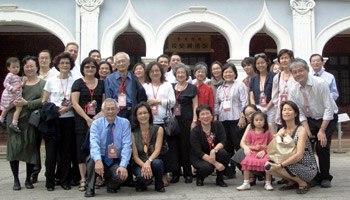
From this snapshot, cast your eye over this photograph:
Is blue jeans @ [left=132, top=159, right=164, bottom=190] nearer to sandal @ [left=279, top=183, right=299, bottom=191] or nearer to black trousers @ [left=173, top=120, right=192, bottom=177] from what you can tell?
black trousers @ [left=173, top=120, right=192, bottom=177]

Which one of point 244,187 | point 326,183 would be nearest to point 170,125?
point 244,187

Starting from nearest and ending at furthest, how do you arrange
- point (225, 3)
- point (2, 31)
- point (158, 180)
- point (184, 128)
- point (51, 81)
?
1. point (158, 180)
2. point (51, 81)
3. point (184, 128)
4. point (225, 3)
5. point (2, 31)

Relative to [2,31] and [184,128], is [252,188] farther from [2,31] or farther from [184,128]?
[2,31]

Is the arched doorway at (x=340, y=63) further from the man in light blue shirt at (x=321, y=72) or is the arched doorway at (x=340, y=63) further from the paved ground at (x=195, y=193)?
the paved ground at (x=195, y=193)

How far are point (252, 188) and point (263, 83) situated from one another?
158 centimetres

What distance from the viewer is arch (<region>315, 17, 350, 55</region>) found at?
9.14 meters

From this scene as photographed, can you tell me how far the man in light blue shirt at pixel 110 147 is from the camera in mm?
4348

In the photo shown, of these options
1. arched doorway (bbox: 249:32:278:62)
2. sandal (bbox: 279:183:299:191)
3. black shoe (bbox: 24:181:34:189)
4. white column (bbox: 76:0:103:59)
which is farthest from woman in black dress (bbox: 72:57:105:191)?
arched doorway (bbox: 249:32:278:62)

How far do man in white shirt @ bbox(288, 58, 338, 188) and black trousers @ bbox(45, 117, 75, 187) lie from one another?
9.62 feet

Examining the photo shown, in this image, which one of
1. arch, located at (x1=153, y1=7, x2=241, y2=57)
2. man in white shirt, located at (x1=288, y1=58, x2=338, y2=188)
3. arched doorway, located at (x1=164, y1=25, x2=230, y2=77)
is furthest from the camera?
arched doorway, located at (x1=164, y1=25, x2=230, y2=77)

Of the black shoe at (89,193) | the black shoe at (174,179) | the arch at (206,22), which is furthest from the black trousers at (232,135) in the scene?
the arch at (206,22)

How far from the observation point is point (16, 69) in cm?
492

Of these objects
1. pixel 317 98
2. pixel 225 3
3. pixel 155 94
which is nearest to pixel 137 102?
pixel 155 94

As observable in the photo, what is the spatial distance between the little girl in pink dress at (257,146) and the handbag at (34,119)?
2.66 metres
